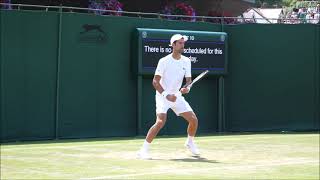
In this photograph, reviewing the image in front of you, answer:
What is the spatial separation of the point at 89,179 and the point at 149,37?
29.5ft

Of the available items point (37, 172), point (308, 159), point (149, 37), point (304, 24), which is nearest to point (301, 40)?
point (304, 24)

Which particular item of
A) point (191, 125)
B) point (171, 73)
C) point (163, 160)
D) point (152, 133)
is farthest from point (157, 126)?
point (171, 73)

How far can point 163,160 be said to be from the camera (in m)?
11.2

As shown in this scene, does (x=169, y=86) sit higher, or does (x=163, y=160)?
(x=169, y=86)

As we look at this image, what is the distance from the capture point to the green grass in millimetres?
9375

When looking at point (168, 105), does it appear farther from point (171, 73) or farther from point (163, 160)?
point (163, 160)

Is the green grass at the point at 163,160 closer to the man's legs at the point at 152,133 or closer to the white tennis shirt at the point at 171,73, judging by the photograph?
the man's legs at the point at 152,133

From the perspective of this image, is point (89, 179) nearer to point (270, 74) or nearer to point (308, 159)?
point (308, 159)

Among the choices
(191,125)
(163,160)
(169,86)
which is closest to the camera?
(163,160)

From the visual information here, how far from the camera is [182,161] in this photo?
11023 mm

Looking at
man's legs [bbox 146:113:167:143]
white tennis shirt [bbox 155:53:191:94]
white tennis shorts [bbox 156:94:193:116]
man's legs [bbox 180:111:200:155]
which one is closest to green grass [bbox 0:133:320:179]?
man's legs [bbox 180:111:200:155]

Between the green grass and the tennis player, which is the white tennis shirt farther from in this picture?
the green grass

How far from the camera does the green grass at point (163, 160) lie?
938 cm

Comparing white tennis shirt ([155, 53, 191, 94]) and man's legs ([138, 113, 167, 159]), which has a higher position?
white tennis shirt ([155, 53, 191, 94])
